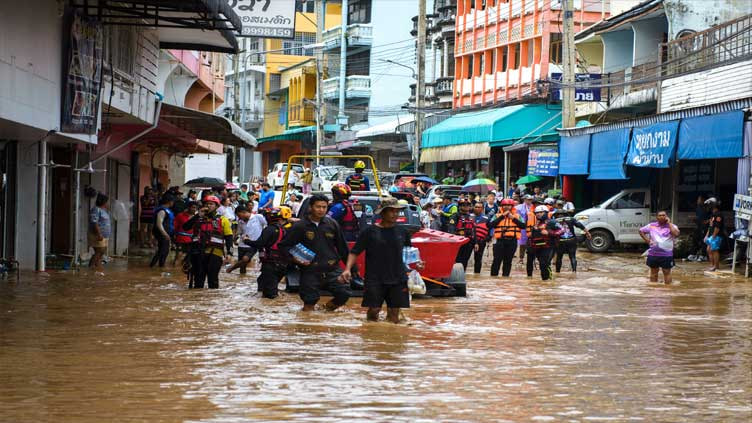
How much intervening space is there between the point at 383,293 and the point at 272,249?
10.4 ft

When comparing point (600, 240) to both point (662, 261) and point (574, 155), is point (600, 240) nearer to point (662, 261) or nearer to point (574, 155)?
point (574, 155)

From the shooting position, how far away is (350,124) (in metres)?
72.4

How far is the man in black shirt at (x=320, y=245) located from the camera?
1388cm

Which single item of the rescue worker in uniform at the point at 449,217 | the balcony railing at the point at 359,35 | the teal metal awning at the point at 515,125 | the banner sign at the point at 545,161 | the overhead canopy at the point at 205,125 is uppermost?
the balcony railing at the point at 359,35

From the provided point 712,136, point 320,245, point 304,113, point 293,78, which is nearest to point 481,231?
point 712,136

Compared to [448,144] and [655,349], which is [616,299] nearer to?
[655,349]

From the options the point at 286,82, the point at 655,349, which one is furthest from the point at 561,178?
the point at 286,82

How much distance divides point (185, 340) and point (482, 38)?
42.8m

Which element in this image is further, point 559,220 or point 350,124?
point 350,124

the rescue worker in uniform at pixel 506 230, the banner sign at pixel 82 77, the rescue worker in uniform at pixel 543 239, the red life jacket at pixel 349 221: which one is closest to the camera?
the red life jacket at pixel 349 221

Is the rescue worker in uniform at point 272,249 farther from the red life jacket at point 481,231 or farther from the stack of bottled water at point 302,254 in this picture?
the red life jacket at point 481,231

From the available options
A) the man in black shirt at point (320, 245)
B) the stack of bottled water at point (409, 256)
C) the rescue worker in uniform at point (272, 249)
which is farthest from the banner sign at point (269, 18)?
the man in black shirt at point (320, 245)

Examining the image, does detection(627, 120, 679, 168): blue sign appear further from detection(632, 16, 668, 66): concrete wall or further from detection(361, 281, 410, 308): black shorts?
detection(361, 281, 410, 308): black shorts

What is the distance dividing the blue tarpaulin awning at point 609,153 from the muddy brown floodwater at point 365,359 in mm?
13664
